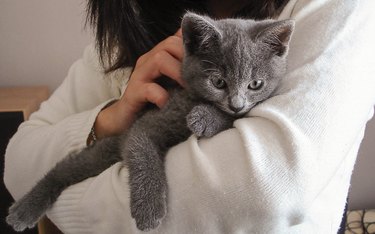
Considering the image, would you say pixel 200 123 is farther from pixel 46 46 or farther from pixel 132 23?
pixel 46 46

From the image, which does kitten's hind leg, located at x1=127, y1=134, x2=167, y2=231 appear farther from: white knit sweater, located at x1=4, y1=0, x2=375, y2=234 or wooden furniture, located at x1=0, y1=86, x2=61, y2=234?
wooden furniture, located at x1=0, y1=86, x2=61, y2=234

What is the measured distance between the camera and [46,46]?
2.05 m

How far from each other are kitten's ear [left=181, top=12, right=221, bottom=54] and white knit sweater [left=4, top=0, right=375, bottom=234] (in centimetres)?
16

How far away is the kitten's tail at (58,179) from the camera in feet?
2.84

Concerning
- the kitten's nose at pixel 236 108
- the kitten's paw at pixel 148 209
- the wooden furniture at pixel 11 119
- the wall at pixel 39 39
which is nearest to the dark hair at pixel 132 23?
the kitten's nose at pixel 236 108

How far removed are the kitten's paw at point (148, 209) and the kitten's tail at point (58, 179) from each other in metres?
0.25

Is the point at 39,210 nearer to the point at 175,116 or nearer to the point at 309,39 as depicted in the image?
Answer: the point at 175,116

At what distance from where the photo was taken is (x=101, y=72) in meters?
1.09

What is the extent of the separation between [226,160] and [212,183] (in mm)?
43

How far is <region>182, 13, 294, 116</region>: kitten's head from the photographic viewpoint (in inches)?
28.6

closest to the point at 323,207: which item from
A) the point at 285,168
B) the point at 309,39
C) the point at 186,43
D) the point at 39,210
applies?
the point at 285,168

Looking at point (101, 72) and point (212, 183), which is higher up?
point (212, 183)

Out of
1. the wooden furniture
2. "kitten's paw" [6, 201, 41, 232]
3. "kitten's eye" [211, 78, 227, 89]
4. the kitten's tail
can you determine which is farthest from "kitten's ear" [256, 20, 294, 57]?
the wooden furniture

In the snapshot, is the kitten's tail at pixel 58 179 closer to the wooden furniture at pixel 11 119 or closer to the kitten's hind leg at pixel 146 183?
the kitten's hind leg at pixel 146 183
